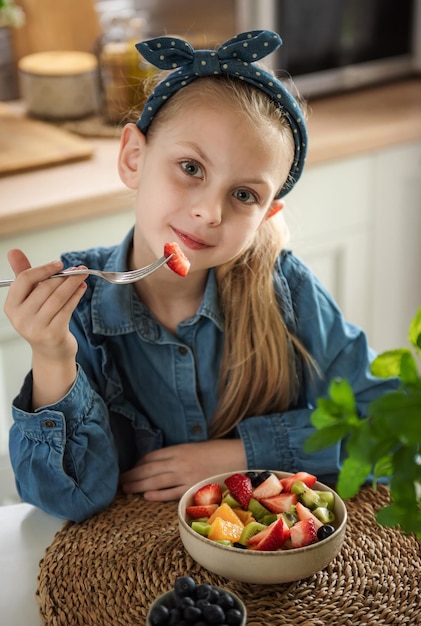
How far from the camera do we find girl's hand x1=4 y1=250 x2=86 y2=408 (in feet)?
3.50

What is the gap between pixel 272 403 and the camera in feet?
4.49

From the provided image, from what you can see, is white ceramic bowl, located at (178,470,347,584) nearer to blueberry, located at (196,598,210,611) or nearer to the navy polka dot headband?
blueberry, located at (196,598,210,611)

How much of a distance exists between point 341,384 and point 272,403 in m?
0.64

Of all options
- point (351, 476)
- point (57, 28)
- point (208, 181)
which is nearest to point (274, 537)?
point (351, 476)

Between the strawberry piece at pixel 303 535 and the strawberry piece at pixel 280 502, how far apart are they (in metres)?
0.05

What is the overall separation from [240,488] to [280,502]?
0.15ft

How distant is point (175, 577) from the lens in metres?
1.04

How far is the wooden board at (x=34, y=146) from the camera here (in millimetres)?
2002

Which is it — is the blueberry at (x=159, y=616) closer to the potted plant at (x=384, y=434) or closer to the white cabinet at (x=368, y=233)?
the potted plant at (x=384, y=434)

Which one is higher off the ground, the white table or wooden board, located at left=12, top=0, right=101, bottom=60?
wooden board, located at left=12, top=0, right=101, bottom=60

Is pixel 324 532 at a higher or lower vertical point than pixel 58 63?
lower

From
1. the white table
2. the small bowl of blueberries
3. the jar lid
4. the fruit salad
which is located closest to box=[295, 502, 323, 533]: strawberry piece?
the fruit salad

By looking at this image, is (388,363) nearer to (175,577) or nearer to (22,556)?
(175,577)

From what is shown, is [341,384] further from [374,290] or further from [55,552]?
[374,290]
